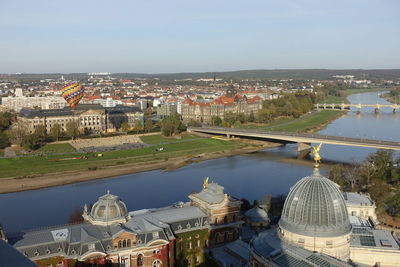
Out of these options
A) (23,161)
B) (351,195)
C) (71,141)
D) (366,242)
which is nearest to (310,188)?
(366,242)

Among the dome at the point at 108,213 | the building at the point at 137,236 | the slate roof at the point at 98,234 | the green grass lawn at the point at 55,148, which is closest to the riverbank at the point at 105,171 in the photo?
the green grass lawn at the point at 55,148

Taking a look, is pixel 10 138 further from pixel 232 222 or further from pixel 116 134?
pixel 232 222

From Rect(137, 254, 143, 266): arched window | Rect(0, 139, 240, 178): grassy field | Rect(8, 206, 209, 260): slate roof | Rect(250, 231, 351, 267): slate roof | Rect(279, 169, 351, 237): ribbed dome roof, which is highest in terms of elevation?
Rect(279, 169, 351, 237): ribbed dome roof

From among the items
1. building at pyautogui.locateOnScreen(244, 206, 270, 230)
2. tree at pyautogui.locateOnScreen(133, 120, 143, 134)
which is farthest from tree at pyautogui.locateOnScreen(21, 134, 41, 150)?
building at pyautogui.locateOnScreen(244, 206, 270, 230)

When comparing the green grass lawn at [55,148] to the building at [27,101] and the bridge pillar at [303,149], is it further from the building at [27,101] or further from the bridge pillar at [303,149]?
the building at [27,101]

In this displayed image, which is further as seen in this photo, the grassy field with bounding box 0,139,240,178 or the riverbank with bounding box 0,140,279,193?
the grassy field with bounding box 0,139,240,178

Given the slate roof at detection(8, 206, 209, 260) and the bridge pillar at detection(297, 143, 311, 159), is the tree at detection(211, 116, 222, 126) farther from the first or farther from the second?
the slate roof at detection(8, 206, 209, 260)

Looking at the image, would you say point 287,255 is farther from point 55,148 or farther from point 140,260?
point 55,148

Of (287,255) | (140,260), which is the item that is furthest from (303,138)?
(287,255)
